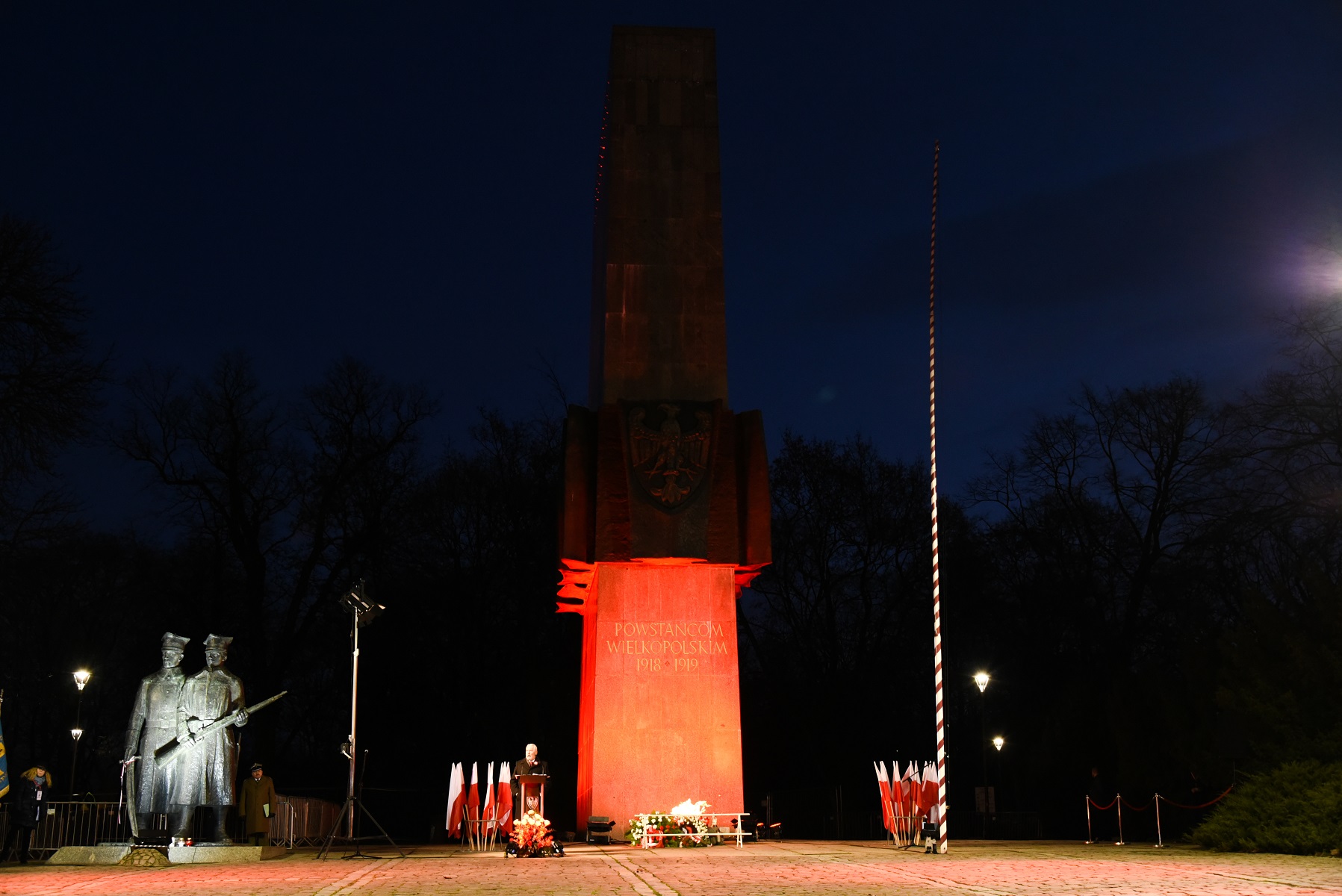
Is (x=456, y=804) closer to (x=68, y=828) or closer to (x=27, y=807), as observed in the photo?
(x=27, y=807)

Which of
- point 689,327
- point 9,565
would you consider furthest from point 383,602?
point 689,327

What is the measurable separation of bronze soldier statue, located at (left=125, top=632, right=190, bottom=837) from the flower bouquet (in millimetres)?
4570

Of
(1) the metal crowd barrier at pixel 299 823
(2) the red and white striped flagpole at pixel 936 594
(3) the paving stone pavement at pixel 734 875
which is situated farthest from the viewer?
(1) the metal crowd barrier at pixel 299 823

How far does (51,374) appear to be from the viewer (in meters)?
24.4

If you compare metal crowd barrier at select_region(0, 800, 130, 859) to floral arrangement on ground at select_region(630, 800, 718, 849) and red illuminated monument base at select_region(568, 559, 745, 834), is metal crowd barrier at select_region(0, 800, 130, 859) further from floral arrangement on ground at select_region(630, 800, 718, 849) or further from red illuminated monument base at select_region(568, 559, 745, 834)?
floral arrangement on ground at select_region(630, 800, 718, 849)

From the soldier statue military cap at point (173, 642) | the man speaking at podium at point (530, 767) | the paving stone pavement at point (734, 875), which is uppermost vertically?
the soldier statue military cap at point (173, 642)

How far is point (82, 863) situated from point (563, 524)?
9.11 metres

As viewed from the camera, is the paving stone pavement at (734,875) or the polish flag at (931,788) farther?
the polish flag at (931,788)

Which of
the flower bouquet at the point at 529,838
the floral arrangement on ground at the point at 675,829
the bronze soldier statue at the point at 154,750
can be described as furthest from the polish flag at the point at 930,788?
the bronze soldier statue at the point at 154,750

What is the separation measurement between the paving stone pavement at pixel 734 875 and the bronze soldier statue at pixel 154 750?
1148 millimetres

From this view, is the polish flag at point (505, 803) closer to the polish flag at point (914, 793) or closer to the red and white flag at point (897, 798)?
the red and white flag at point (897, 798)

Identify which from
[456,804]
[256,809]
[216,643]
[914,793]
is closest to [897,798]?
[914,793]

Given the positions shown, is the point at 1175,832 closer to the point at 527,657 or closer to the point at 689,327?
the point at 689,327

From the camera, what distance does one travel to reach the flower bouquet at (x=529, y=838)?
1847 centimetres
